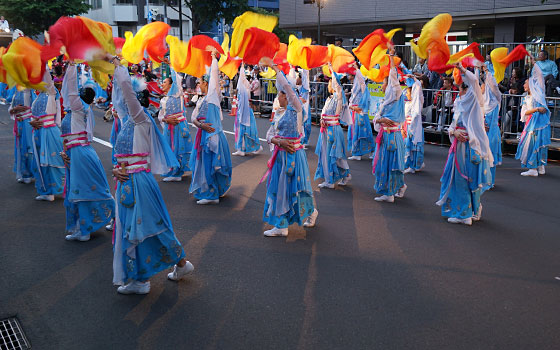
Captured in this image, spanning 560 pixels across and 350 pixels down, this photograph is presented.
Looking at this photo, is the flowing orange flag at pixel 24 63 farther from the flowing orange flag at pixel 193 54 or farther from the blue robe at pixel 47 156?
the blue robe at pixel 47 156

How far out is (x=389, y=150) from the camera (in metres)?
7.67

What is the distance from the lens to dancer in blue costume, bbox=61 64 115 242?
5.73 metres

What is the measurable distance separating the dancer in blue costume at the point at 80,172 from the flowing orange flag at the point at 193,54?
1.51m

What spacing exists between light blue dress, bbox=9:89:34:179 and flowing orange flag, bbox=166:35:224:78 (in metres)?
2.64

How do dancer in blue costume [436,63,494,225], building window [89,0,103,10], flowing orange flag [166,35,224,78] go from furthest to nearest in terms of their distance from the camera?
building window [89,0,103,10]
flowing orange flag [166,35,224,78]
dancer in blue costume [436,63,494,225]

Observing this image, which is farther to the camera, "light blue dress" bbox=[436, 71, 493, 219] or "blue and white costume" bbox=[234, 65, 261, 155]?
"blue and white costume" bbox=[234, 65, 261, 155]

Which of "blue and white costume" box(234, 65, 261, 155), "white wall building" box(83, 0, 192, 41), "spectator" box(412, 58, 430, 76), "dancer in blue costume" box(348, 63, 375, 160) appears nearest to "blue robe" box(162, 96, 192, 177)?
"blue and white costume" box(234, 65, 261, 155)

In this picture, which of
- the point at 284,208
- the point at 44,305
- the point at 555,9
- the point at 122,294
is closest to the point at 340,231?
the point at 284,208

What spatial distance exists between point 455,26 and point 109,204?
1851 centimetres

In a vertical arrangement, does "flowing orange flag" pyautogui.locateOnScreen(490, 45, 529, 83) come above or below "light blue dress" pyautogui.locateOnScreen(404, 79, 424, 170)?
above

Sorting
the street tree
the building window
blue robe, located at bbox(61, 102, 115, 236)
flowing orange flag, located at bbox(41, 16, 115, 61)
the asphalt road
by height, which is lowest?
the asphalt road

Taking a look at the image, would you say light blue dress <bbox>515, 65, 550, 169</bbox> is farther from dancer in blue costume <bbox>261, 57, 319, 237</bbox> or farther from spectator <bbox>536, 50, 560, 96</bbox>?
dancer in blue costume <bbox>261, 57, 319, 237</bbox>

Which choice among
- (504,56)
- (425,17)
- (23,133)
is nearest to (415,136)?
(504,56)

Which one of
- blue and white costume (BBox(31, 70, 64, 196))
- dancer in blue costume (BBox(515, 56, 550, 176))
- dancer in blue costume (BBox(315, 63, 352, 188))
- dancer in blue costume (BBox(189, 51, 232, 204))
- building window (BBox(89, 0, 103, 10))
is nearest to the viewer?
blue and white costume (BBox(31, 70, 64, 196))
